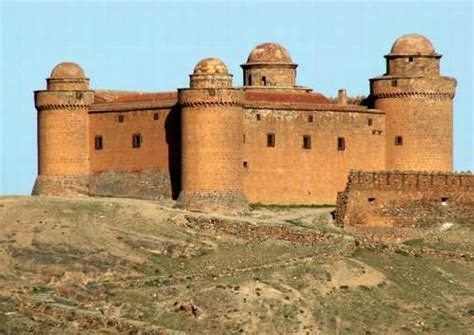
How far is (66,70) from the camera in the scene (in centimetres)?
9556

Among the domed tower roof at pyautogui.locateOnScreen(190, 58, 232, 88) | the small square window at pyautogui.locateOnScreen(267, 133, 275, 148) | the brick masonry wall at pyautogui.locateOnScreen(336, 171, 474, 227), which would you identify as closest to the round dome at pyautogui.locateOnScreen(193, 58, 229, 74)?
the domed tower roof at pyautogui.locateOnScreen(190, 58, 232, 88)

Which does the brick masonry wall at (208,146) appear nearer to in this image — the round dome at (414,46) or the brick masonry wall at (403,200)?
the brick masonry wall at (403,200)

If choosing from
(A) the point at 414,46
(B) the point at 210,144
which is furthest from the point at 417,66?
(B) the point at 210,144

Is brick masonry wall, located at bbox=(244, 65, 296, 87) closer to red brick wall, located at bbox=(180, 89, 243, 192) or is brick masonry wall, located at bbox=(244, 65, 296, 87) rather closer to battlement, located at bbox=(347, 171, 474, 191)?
red brick wall, located at bbox=(180, 89, 243, 192)

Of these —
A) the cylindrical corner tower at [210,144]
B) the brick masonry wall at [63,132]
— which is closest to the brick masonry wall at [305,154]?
the cylindrical corner tower at [210,144]

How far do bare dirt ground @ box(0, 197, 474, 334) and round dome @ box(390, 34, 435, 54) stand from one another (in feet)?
30.3

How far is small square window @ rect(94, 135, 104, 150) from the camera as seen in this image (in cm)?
9512

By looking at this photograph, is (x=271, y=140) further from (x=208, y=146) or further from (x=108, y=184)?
(x=108, y=184)

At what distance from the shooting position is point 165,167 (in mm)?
92750

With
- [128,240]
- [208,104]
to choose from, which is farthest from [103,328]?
[208,104]

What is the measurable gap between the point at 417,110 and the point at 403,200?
735 cm

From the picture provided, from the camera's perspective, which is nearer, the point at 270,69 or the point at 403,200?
the point at 403,200

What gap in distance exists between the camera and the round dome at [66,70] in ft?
313

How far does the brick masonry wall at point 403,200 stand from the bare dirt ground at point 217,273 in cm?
56
